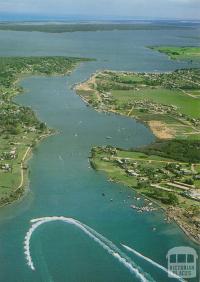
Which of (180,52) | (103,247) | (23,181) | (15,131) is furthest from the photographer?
(180,52)

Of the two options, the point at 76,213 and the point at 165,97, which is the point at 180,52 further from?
the point at 76,213

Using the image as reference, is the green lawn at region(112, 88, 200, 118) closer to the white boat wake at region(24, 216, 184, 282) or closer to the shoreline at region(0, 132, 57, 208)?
the shoreline at region(0, 132, 57, 208)

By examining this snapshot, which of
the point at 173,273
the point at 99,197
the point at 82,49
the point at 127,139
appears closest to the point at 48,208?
the point at 99,197

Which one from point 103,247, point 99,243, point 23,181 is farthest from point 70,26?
point 103,247

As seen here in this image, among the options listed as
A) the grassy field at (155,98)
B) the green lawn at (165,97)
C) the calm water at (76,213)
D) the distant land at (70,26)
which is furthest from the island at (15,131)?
the distant land at (70,26)

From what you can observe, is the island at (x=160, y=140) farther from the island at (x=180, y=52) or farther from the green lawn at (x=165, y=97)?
the island at (x=180, y=52)

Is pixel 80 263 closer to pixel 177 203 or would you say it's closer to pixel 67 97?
pixel 177 203
